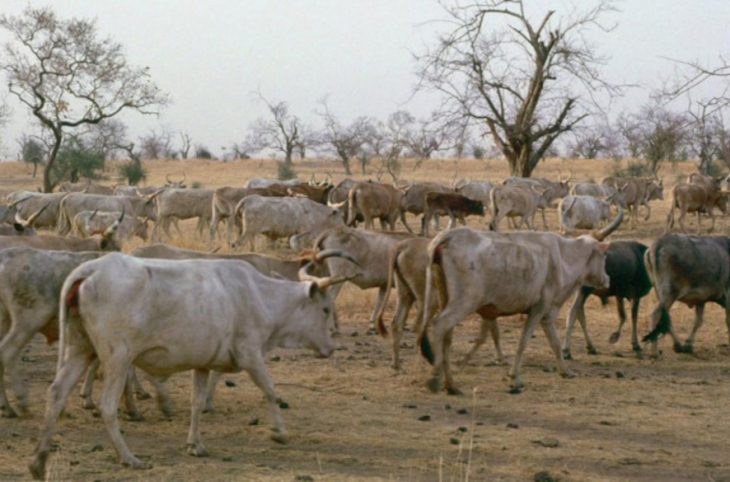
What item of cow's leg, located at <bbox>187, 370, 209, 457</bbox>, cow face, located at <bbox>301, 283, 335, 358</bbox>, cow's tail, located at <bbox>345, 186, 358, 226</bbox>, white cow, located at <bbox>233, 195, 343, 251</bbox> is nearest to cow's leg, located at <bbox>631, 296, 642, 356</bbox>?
cow face, located at <bbox>301, 283, 335, 358</bbox>

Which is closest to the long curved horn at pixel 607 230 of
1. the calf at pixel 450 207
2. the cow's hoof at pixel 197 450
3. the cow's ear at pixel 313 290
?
the cow's ear at pixel 313 290

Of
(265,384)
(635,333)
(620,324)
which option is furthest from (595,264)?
(265,384)

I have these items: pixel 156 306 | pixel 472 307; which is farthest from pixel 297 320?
pixel 472 307

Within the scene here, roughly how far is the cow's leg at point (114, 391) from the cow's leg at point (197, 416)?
591 millimetres

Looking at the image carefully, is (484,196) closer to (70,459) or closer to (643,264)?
(643,264)

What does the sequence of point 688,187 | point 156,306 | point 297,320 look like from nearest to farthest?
point 156,306, point 297,320, point 688,187

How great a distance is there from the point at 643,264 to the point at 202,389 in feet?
24.7

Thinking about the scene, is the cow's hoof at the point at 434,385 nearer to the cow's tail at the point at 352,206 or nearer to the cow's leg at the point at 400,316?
the cow's leg at the point at 400,316

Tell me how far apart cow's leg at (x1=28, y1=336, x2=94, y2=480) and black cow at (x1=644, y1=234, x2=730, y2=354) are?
7647mm

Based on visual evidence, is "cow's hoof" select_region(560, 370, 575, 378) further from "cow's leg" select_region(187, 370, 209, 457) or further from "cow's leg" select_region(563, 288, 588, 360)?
"cow's leg" select_region(187, 370, 209, 457)

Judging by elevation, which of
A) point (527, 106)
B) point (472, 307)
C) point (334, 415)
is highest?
point (527, 106)

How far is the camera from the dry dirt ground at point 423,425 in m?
7.80

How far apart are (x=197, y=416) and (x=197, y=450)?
0.85ft

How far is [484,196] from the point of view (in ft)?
119
